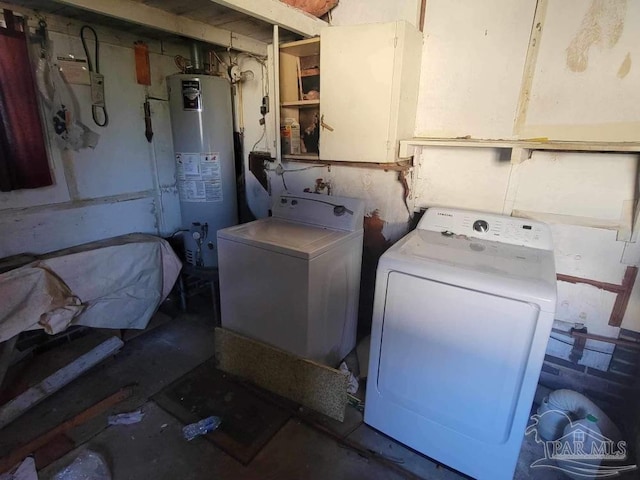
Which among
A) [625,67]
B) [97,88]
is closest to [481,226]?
[625,67]

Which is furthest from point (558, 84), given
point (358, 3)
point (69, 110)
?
point (69, 110)

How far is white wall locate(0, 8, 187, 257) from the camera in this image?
208cm

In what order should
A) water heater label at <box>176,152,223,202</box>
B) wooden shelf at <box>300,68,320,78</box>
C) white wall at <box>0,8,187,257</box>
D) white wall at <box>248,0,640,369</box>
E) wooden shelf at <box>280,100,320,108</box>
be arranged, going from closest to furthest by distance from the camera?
white wall at <box>248,0,640,369</box> < white wall at <box>0,8,187,257</box> < wooden shelf at <box>280,100,320,108</box> < wooden shelf at <box>300,68,320,78</box> < water heater label at <box>176,152,223,202</box>

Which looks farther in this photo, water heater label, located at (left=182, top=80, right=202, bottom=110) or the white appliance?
water heater label, located at (left=182, top=80, right=202, bottom=110)

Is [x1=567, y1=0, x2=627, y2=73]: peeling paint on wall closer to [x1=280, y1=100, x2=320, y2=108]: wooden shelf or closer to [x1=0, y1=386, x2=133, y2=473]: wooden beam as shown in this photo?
[x1=280, y1=100, x2=320, y2=108]: wooden shelf

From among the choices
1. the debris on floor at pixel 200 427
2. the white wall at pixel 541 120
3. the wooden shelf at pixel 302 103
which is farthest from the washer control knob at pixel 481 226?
the debris on floor at pixel 200 427

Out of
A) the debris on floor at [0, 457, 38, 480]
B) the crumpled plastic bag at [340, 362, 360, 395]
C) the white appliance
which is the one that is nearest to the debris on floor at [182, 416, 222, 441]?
the white appliance

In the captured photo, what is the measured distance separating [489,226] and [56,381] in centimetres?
246

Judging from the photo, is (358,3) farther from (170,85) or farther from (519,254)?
(519,254)

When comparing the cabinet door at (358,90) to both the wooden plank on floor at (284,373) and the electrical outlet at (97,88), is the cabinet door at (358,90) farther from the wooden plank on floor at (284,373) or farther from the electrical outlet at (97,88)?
the electrical outlet at (97,88)

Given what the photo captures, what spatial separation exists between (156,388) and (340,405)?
1076mm

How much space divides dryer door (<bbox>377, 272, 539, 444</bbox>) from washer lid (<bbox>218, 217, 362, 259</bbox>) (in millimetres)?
431

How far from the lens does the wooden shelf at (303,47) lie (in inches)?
82.2

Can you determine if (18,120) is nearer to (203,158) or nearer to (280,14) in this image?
(203,158)
